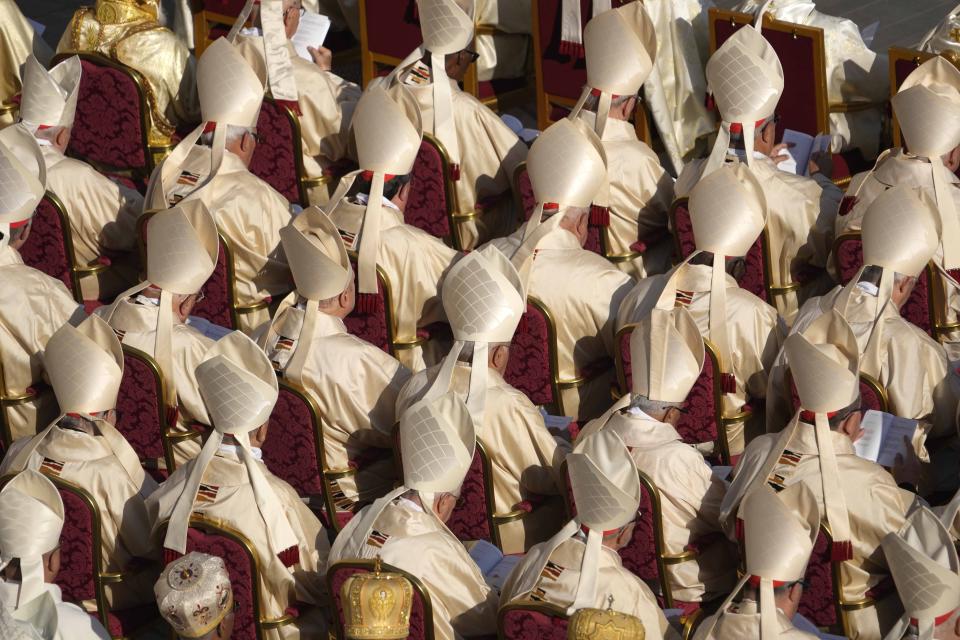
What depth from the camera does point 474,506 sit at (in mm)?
6051

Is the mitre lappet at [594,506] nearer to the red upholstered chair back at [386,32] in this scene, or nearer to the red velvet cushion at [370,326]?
the red velvet cushion at [370,326]

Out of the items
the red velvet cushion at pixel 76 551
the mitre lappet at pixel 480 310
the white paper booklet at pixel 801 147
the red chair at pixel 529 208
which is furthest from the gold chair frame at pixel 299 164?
the red velvet cushion at pixel 76 551

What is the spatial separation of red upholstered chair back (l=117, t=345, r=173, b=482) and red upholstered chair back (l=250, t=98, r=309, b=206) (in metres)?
1.55

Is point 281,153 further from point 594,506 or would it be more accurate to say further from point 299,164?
point 594,506

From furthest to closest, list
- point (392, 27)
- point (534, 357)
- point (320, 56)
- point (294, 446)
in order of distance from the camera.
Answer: point (392, 27) < point (320, 56) < point (534, 357) < point (294, 446)

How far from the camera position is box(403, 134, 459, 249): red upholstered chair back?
7.26 metres

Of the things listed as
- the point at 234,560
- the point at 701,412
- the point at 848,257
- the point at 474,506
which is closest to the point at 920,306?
the point at 848,257

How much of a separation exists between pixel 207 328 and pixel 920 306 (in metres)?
2.55

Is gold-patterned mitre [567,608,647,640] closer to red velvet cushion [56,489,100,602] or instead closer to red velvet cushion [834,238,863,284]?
red velvet cushion [56,489,100,602]

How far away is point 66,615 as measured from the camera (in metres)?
5.47

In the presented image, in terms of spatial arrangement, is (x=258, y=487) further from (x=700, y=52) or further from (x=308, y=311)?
(x=700, y=52)

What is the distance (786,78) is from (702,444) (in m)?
1.95

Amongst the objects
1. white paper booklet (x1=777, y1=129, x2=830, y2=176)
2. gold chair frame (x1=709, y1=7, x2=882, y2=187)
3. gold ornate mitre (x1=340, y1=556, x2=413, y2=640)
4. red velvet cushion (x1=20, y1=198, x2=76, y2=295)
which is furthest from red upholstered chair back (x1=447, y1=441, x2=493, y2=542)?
gold chair frame (x1=709, y1=7, x2=882, y2=187)

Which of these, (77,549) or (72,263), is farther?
(72,263)
